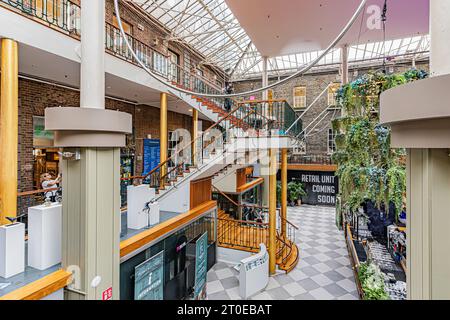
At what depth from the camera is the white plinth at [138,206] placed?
429 cm

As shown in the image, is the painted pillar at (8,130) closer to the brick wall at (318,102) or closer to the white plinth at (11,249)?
the white plinth at (11,249)

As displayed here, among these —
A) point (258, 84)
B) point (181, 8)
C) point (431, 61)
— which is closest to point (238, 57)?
point (258, 84)

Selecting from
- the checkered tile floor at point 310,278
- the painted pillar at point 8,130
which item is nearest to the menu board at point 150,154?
the checkered tile floor at point 310,278

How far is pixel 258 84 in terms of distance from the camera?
16.7 meters

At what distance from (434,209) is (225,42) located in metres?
14.1

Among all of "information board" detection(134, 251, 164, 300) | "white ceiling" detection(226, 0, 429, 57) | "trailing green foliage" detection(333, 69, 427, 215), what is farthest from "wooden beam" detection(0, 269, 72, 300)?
"white ceiling" detection(226, 0, 429, 57)

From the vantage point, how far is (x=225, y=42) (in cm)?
1324

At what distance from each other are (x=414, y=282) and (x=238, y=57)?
15.4 meters

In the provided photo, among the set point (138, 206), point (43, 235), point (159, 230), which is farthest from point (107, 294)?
point (138, 206)

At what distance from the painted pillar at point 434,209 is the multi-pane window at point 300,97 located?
49.5ft

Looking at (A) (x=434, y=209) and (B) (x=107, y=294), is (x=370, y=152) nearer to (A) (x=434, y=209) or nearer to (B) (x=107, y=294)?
(A) (x=434, y=209)

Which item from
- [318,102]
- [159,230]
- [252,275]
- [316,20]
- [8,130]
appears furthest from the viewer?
[318,102]

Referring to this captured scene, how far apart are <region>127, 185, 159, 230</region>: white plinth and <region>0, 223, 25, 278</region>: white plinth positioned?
1793mm

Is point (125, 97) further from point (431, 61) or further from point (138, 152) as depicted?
point (431, 61)
